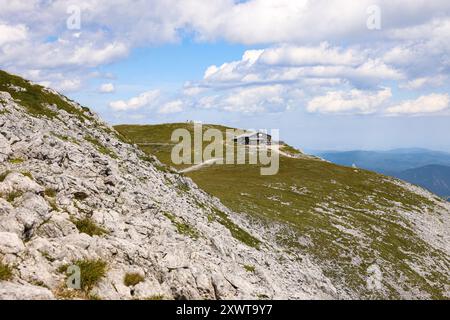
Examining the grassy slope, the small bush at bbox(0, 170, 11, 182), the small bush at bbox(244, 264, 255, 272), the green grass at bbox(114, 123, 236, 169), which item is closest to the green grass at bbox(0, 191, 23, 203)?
the small bush at bbox(0, 170, 11, 182)

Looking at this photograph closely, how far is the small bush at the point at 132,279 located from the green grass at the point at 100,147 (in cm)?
2534

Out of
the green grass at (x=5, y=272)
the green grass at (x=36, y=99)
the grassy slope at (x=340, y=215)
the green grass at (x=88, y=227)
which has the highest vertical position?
the green grass at (x=36, y=99)

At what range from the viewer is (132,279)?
776 inches

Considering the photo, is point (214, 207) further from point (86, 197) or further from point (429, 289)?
→ point (429, 289)

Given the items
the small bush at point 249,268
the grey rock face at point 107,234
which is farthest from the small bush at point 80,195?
the small bush at point 249,268

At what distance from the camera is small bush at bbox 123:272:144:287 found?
19.5m

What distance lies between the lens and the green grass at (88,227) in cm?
2233

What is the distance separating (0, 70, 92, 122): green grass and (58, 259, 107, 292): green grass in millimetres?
31802

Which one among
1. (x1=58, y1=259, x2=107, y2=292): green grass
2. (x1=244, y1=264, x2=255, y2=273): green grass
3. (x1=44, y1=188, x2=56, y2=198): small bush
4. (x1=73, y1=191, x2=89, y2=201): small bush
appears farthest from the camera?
(x1=244, y1=264, x2=255, y2=273): green grass

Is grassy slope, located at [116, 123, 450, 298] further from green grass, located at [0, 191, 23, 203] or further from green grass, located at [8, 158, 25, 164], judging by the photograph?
green grass, located at [0, 191, 23, 203]

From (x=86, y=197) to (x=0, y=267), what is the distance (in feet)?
34.8

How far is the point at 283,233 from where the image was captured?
59.4 meters

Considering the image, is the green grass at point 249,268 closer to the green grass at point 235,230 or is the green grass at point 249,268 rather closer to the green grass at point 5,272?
the green grass at point 235,230

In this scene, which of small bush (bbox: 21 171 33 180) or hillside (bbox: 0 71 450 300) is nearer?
hillside (bbox: 0 71 450 300)
